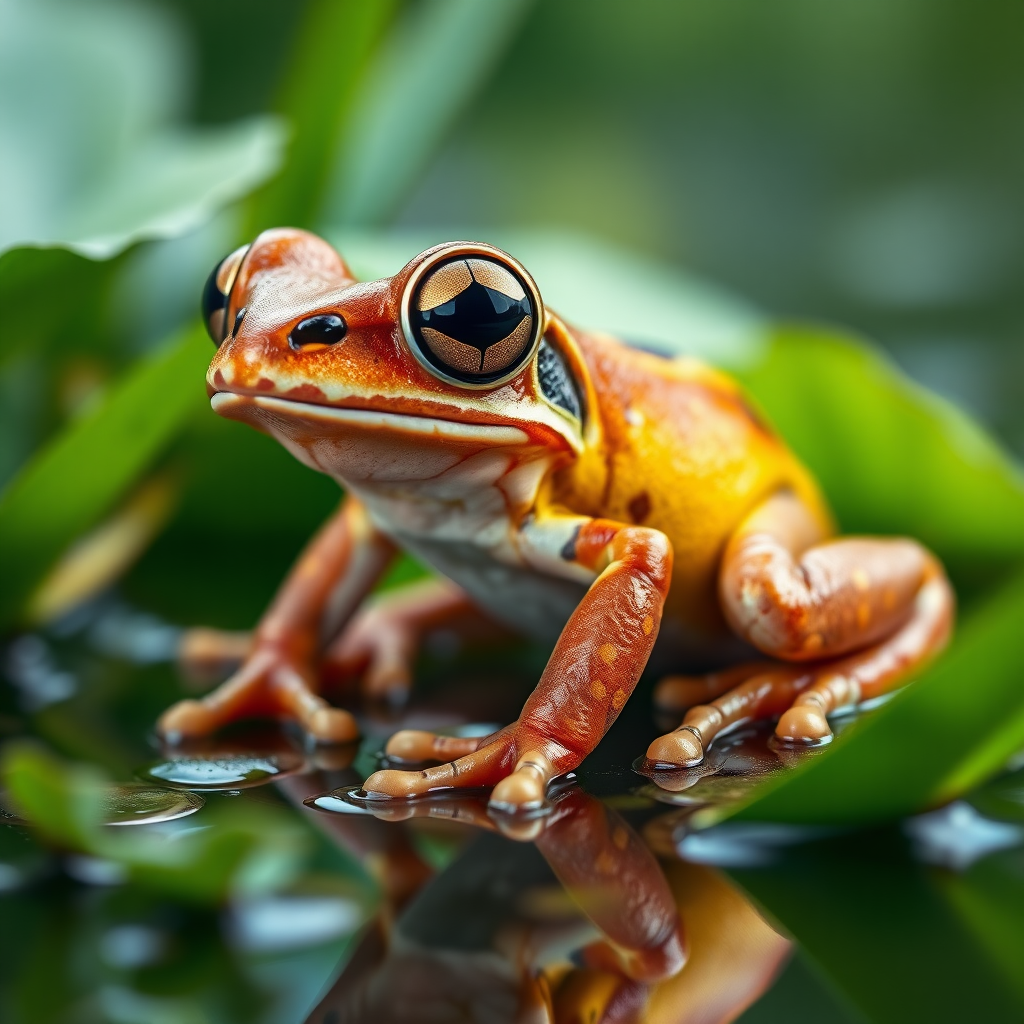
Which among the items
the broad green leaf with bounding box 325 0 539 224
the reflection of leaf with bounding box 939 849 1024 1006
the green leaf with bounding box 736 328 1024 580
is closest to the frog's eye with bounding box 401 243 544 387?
the reflection of leaf with bounding box 939 849 1024 1006

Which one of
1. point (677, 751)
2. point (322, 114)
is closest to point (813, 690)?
point (677, 751)

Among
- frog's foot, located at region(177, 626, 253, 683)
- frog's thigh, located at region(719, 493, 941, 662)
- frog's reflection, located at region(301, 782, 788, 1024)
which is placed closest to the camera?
frog's reflection, located at region(301, 782, 788, 1024)

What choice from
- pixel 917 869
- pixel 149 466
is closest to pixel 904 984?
pixel 917 869

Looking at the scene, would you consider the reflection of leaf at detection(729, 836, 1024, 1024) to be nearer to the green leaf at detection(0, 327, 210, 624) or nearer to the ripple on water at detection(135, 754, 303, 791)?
the ripple on water at detection(135, 754, 303, 791)

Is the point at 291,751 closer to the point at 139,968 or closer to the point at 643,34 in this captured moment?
the point at 139,968

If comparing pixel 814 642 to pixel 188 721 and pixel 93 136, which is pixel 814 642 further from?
pixel 93 136

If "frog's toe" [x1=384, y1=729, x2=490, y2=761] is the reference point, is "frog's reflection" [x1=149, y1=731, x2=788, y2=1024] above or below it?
above
